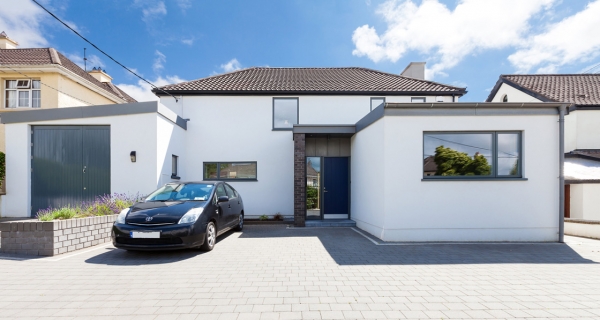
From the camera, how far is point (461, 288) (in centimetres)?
415

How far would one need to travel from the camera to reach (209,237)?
6289mm

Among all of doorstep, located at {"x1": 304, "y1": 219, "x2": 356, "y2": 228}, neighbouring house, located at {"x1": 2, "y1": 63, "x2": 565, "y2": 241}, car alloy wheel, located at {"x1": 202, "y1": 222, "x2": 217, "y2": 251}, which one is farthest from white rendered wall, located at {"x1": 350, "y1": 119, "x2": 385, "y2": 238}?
car alloy wheel, located at {"x1": 202, "y1": 222, "x2": 217, "y2": 251}

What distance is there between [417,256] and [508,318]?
256cm

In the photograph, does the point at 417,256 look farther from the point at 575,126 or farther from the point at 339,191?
the point at 575,126

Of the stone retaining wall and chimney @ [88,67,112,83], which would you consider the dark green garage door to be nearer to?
chimney @ [88,67,112,83]

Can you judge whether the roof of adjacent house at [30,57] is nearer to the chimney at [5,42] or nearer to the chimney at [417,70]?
the chimney at [5,42]

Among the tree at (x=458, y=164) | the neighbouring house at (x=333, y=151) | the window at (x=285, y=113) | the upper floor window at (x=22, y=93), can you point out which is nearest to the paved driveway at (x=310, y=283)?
the neighbouring house at (x=333, y=151)

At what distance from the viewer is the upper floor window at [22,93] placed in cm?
1440

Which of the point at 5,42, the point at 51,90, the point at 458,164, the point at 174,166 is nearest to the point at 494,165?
the point at 458,164

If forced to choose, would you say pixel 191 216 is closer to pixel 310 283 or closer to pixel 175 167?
pixel 310 283

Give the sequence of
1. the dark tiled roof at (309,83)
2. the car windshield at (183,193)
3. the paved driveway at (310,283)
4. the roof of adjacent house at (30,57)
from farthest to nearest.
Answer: the roof of adjacent house at (30,57) < the dark tiled roof at (309,83) < the car windshield at (183,193) < the paved driveway at (310,283)

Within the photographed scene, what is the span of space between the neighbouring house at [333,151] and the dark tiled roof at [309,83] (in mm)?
47

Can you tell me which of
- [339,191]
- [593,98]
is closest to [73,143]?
[339,191]

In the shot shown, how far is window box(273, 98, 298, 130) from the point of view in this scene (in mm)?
11339
